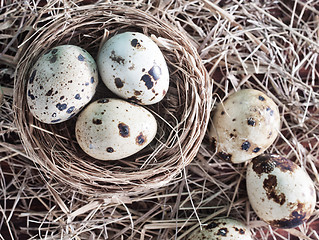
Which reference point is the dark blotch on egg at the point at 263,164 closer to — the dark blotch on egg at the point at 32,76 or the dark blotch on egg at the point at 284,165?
the dark blotch on egg at the point at 284,165

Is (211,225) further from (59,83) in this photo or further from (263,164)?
(59,83)

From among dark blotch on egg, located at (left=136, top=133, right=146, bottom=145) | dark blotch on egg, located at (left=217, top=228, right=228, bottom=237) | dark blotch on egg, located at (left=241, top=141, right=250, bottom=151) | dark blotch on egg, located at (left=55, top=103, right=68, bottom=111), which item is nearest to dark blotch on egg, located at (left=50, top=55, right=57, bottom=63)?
dark blotch on egg, located at (left=55, top=103, right=68, bottom=111)

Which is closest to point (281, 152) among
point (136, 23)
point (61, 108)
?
point (136, 23)

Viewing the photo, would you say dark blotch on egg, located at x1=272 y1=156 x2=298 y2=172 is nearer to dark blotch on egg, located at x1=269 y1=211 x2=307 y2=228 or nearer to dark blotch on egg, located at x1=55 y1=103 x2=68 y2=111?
dark blotch on egg, located at x1=269 y1=211 x2=307 y2=228

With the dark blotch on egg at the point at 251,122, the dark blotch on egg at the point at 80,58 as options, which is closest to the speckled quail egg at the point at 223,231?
the dark blotch on egg at the point at 251,122

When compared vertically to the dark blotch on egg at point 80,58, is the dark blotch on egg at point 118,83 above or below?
below

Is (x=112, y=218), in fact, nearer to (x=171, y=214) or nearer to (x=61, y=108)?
(x=171, y=214)
